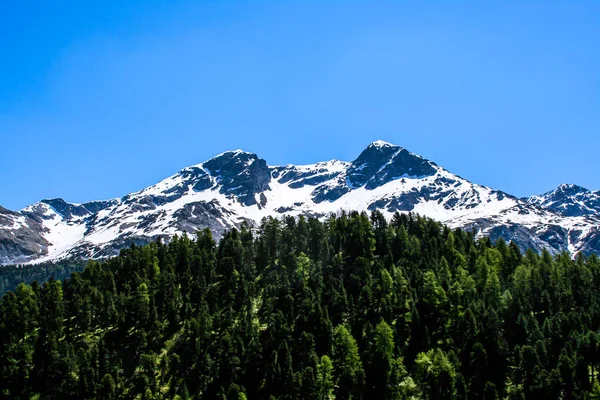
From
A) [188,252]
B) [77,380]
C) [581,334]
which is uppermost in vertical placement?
[188,252]

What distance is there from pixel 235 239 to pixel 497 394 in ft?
370

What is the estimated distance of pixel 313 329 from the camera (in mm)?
136125

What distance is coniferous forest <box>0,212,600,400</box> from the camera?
118462 mm

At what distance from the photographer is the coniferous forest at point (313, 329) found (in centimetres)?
11846

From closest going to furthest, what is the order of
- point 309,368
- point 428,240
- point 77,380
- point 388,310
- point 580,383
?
point 580,383 < point 309,368 < point 77,380 < point 388,310 < point 428,240

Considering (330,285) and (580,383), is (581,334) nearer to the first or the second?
(580,383)

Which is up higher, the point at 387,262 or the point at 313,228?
the point at 313,228

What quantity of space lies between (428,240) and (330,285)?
5276 centimetres

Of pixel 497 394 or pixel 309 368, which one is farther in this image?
pixel 309 368

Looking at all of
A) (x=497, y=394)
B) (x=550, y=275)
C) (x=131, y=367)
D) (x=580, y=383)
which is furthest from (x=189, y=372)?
(x=550, y=275)

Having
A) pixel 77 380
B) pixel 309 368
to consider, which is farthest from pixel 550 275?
pixel 77 380

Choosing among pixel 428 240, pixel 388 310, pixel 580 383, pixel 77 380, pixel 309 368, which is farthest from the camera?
pixel 428 240

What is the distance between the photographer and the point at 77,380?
4961 inches

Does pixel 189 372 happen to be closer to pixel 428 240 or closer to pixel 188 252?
pixel 188 252
